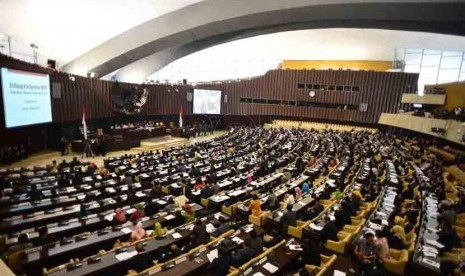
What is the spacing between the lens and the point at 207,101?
34.2m

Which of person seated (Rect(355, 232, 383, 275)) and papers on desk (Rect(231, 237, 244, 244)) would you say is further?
papers on desk (Rect(231, 237, 244, 244))

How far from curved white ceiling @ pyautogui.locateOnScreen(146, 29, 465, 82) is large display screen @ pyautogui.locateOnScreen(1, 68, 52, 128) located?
18.1m

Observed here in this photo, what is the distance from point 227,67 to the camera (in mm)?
40125

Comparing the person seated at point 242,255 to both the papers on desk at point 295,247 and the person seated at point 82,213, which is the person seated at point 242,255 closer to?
the papers on desk at point 295,247

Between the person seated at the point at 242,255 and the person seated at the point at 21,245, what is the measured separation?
4.81 metres

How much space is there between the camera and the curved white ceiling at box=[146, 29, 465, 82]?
26.9 metres

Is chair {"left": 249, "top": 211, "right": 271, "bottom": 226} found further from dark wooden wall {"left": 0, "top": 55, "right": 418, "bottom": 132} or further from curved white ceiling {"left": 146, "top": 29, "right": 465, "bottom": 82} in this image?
curved white ceiling {"left": 146, "top": 29, "right": 465, "bottom": 82}

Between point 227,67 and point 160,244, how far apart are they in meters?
35.2

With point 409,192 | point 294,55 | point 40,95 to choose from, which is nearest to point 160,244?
point 409,192

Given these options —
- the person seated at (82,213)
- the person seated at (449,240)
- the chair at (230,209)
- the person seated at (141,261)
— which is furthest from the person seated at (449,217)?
the person seated at (82,213)

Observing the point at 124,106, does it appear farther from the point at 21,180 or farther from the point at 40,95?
the point at 21,180

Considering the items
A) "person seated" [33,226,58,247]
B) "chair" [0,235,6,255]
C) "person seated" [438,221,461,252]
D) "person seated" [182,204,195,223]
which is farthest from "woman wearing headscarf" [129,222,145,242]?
"person seated" [438,221,461,252]

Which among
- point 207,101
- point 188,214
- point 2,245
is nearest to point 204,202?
point 188,214

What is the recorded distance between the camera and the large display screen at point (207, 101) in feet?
109
